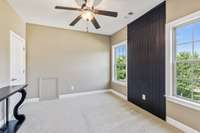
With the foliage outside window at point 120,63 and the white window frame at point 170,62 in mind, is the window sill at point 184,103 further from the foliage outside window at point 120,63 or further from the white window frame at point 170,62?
the foliage outside window at point 120,63

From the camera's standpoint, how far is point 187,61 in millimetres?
2498

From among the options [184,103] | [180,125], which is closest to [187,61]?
[184,103]

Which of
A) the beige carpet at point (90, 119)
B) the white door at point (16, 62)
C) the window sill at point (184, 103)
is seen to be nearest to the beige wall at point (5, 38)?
the white door at point (16, 62)

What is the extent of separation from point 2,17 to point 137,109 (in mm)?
3888

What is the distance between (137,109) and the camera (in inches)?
→ 144

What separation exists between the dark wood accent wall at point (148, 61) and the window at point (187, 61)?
29cm

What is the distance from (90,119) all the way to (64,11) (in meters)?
2.82

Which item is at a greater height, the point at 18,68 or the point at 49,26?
the point at 49,26

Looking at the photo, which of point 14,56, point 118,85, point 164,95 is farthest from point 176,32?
point 14,56

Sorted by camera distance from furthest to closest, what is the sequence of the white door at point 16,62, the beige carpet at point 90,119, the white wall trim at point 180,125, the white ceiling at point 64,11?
the white door at point 16,62, the white ceiling at point 64,11, the beige carpet at point 90,119, the white wall trim at point 180,125

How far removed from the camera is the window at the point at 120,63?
488 centimetres

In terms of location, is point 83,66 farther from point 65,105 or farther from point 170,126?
point 170,126

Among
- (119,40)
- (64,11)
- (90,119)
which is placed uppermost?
(64,11)

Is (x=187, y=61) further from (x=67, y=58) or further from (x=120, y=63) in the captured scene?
(x=67, y=58)
